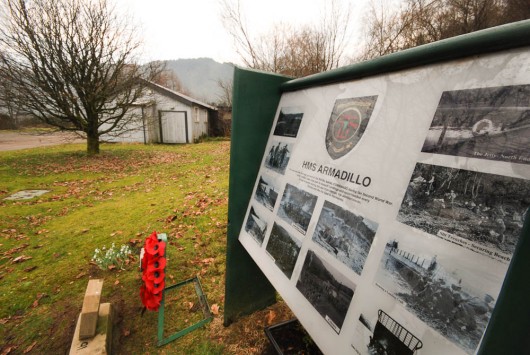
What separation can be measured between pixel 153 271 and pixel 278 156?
1.62m

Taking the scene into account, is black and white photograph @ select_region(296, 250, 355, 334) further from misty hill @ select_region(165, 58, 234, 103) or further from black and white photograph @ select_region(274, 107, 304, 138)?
misty hill @ select_region(165, 58, 234, 103)

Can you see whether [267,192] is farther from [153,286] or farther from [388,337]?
[153,286]

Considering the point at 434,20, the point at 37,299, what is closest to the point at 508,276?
the point at 37,299

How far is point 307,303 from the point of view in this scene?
1.13m

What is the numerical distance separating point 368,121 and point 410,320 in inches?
28.7

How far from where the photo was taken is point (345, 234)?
100 centimetres

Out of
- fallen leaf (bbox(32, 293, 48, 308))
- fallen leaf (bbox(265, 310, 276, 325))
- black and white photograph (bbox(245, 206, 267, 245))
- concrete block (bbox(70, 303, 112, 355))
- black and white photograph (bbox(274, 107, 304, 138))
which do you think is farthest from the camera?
fallen leaf (bbox(32, 293, 48, 308))

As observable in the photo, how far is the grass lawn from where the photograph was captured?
7.51 ft

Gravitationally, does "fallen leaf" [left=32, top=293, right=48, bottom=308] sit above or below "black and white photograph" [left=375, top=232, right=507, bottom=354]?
below

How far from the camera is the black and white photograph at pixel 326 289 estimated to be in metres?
0.95

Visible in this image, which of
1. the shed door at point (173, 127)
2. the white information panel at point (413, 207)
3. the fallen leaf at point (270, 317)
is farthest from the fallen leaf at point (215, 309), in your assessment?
the shed door at point (173, 127)

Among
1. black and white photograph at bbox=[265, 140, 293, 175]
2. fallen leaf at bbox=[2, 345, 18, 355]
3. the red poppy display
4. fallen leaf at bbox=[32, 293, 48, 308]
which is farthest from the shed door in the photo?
black and white photograph at bbox=[265, 140, 293, 175]

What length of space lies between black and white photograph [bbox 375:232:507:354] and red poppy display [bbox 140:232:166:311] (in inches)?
79.1

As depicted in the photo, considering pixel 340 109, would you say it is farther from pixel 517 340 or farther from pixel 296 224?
pixel 517 340
